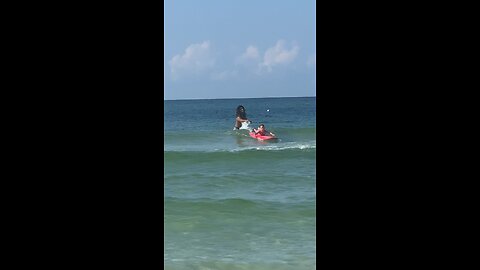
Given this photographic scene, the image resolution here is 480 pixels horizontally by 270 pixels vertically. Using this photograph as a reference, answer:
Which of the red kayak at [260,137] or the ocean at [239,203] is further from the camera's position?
the red kayak at [260,137]

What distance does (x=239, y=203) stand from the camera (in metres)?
6.99

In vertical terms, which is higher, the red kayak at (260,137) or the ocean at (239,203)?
the red kayak at (260,137)

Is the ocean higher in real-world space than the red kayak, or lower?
lower

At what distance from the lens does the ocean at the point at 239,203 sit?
4.86m

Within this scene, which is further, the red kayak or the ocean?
the red kayak

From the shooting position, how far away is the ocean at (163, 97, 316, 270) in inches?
191

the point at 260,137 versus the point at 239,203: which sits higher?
the point at 260,137

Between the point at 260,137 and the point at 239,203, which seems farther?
the point at 260,137
